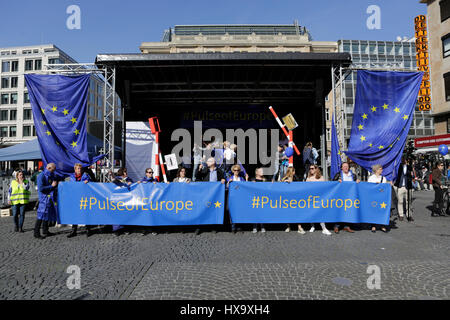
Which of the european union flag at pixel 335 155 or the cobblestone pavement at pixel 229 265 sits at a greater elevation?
the european union flag at pixel 335 155

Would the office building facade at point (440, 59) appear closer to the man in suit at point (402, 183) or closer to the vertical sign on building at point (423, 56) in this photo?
the vertical sign on building at point (423, 56)

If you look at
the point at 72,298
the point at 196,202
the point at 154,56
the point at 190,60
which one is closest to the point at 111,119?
the point at 154,56

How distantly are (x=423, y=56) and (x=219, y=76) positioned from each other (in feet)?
78.3

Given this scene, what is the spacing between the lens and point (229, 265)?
173 inches

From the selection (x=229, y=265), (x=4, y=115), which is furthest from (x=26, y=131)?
(x=229, y=265)

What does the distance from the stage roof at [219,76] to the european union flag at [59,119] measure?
5.13 ft

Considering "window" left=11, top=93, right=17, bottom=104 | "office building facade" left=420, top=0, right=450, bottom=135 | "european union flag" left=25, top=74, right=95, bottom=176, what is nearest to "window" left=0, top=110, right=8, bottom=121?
"window" left=11, top=93, right=17, bottom=104

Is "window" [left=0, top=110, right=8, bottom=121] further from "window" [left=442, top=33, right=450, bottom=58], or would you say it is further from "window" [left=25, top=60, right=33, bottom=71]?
"window" [left=442, top=33, right=450, bottom=58]

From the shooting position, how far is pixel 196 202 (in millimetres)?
6617

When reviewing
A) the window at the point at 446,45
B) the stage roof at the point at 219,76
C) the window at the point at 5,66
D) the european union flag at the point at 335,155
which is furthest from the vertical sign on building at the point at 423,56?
the window at the point at 5,66

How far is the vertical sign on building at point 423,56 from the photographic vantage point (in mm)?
24750

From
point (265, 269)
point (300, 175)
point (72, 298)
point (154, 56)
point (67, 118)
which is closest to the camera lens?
point (72, 298)

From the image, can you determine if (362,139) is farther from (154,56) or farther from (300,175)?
(154,56)
